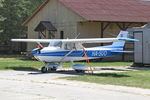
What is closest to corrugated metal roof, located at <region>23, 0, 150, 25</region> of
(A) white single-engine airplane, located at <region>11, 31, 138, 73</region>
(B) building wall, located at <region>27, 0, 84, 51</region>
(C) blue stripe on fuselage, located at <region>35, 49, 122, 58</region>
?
(B) building wall, located at <region>27, 0, 84, 51</region>

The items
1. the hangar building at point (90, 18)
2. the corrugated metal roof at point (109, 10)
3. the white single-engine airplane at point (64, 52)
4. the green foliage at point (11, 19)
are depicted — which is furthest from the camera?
the green foliage at point (11, 19)

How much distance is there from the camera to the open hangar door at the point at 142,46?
29198 mm

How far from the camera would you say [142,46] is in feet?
97.3

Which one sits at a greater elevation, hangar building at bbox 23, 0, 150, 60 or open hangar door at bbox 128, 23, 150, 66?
hangar building at bbox 23, 0, 150, 60

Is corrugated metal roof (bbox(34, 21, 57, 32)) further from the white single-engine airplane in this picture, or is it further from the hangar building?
the white single-engine airplane

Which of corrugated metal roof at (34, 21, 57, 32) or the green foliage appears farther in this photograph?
the green foliage

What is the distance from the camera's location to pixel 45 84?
17.8 meters

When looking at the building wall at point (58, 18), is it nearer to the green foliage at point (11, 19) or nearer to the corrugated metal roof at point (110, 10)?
the corrugated metal roof at point (110, 10)

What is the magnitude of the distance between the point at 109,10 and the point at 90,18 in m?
A: 4.10

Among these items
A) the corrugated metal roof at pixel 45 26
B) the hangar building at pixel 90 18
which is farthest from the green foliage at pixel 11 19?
the corrugated metal roof at pixel 45 26

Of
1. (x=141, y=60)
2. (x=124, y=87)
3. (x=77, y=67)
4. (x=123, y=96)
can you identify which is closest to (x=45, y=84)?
(x=124, y=87)

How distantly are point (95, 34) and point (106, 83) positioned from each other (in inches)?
792

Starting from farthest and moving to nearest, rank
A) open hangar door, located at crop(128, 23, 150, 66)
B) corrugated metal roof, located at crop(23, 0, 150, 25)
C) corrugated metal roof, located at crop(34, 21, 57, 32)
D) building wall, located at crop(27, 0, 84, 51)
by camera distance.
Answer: corrugated metal roof, located at crop(34, 21, 57, 32)
building wall, located at crop(27, 0, 84, 51)
corrugated metal roof, located at crop(23, 0, 150, 25)
open hangar door, located at crop(128, 23, 150, 66)

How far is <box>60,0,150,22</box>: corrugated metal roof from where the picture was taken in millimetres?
36906
